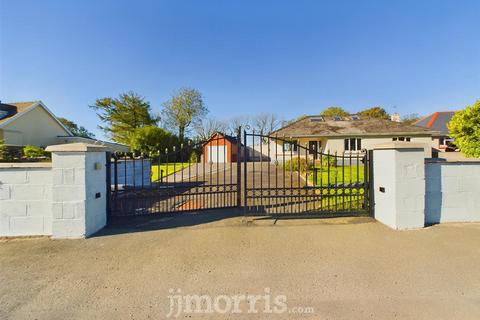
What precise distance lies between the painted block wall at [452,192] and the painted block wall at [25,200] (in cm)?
766

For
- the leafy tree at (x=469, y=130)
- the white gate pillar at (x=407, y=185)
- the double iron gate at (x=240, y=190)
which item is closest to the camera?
the white gate pillar at (x=407, y=185)

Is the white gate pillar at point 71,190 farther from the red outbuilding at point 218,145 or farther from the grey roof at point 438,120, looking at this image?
the grey roof at point 438,120

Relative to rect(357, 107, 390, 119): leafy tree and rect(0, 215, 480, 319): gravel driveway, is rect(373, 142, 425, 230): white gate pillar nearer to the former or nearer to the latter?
rect(0, 215, 480, 319): gravel driveway

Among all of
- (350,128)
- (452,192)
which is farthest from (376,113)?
(452,192)

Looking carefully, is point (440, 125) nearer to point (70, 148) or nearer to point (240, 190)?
point (240, 190)

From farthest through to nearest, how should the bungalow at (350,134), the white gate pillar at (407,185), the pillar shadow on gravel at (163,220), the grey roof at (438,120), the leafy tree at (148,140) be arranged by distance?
the grey roof at (438,120)
the leafy tree at (148,140)
the bungalow at (350,134)
the pillar shadow on gravel at (163,220)
the white gate pillar at (407,185)

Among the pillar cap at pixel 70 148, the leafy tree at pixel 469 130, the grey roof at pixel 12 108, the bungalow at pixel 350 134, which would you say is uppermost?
the grey roof at pixel 12 108

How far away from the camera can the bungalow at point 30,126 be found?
1620 cm

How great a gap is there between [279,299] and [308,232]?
2.05m

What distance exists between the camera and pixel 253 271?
2.93 metres

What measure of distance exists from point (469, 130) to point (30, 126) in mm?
28675

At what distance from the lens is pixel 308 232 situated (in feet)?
13.9

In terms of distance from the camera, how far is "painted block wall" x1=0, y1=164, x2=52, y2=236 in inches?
154

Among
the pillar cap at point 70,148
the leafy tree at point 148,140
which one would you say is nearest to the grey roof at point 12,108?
the leafy tree at point 148,140
